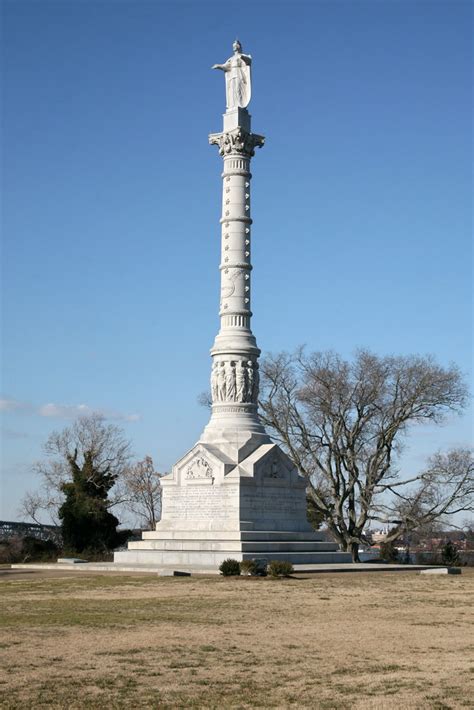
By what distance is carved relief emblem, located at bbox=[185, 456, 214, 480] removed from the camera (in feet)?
129

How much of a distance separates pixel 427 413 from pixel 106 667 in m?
36.8

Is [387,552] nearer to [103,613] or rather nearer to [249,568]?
[249,568]

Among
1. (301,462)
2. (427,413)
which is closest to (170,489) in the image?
(301,462)

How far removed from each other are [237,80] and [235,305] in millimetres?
10419

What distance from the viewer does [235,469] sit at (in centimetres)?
3894

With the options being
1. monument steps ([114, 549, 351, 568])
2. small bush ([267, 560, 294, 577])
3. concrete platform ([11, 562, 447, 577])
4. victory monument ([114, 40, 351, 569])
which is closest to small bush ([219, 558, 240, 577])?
small bush ([267, 560, 294, 577])

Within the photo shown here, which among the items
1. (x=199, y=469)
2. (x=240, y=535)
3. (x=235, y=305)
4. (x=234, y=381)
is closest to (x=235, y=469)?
(x=199, y=469)

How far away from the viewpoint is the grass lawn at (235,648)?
11.4 meters

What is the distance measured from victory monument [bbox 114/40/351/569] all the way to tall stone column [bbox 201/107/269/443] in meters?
0.04

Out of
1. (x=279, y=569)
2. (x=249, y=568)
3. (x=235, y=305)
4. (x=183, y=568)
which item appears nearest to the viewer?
(x=279, y=569)

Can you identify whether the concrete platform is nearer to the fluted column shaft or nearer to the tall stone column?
the tall stone column

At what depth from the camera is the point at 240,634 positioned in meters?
16.4

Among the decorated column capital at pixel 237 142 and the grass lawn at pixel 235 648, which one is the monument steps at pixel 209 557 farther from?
the decorated column capital at pixel 237 142

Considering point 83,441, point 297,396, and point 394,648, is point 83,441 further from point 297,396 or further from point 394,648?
point 394,648
